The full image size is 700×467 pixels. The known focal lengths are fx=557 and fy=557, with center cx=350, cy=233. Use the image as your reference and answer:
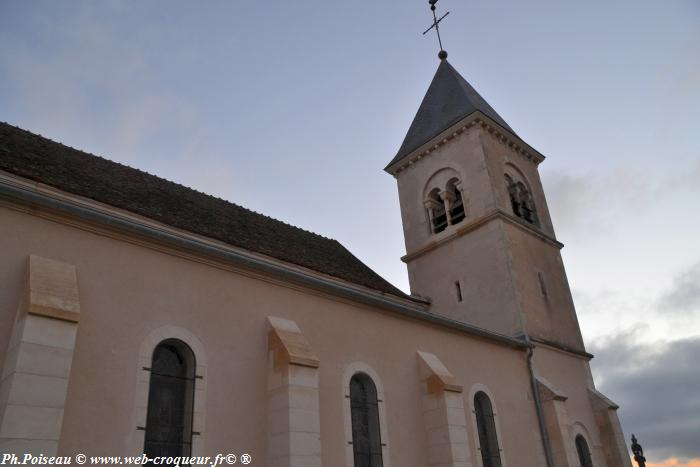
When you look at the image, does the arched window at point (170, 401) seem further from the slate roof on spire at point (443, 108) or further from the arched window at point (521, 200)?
the slate roof on spire at point (443, 108)

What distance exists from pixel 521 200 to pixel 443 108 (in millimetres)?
4441

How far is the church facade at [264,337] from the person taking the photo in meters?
6.88

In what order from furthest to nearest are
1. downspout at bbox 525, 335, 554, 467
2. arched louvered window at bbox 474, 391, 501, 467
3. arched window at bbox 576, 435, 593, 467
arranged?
arched window at bbox 576, 435, 593, 467, downspout at bbox 525, 335, 554, 467, arched louvered window at bbox 474, 391, 501, 467

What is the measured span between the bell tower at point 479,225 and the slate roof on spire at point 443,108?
0.17 ft

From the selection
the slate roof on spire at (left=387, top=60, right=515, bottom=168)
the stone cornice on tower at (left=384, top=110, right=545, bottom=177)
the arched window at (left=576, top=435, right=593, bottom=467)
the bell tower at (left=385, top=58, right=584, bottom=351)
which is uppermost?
the slate roof on spire at (left=387, top=60, right=515, bottom=168)

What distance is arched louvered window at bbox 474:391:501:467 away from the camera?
38.2 ft

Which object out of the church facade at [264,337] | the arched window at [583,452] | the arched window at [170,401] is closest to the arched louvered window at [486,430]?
the church facade at [264,337]

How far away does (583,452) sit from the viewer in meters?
14.1

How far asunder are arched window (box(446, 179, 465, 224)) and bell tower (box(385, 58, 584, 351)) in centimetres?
3

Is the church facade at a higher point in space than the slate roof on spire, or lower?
lower

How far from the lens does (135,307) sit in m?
7.77

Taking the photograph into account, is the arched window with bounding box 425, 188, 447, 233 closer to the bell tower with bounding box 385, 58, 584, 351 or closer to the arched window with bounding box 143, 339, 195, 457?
the bell tower with bounding box 385, 58, 584, 351

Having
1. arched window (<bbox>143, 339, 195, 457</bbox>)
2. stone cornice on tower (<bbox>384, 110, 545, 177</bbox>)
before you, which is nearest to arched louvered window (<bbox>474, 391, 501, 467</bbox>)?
arched window (<bbox>143, 339, 195, 457</bbox>)

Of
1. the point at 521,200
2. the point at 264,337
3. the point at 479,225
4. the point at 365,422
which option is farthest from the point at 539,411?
the point at 264,337
